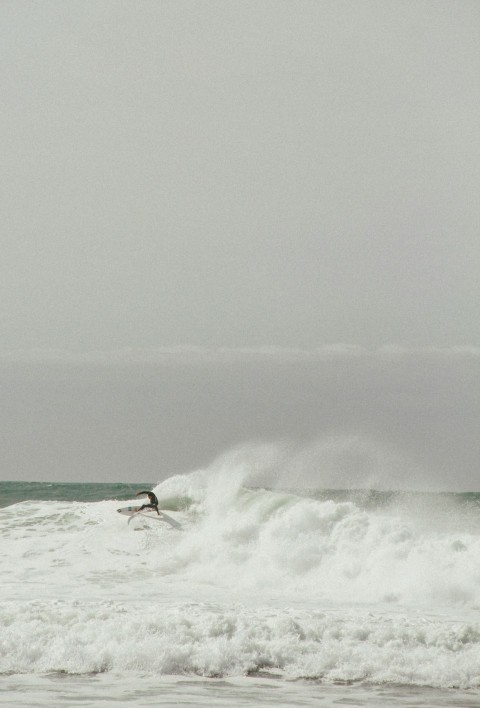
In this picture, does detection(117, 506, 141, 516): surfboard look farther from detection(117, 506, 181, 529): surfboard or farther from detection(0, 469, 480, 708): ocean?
detection(0, 469, 480, 708): ocean

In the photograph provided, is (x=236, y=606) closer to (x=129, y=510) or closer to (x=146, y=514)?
(x=146, y=514)

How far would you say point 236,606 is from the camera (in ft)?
48.4

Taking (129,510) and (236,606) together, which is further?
(129,510)

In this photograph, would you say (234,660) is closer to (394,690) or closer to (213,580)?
(394,690)

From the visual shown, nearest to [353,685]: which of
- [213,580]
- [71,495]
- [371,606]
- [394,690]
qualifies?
[394,690]

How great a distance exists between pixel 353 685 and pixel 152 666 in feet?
9.48

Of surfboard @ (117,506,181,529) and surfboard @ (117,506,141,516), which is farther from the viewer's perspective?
surfboard @ (117,506,141,516)

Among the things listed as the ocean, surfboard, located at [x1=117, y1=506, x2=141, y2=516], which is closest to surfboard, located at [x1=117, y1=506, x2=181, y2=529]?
surfboard, located at [x1=117, y1=506, x2=141, y2=516]

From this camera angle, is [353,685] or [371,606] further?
[371,606]

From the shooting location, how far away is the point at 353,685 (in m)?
11.3

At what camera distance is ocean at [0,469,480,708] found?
37.0 feet

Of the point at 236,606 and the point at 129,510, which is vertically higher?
the point at 129,510

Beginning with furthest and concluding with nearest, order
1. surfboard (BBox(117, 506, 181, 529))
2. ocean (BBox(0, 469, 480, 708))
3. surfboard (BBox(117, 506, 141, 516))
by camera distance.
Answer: surfboard (BBox(117, 506, 141, 516)), surfboard (BBox(117, 506, 181, 529)), ocean (BBox(0, 469, 480, 708))

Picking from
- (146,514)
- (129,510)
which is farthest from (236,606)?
(129,510)
